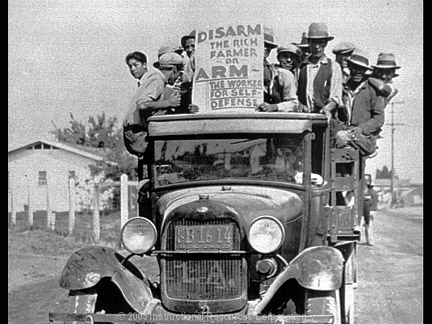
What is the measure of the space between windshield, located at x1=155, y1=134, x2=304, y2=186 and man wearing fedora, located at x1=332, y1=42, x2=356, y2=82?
94.1 inches

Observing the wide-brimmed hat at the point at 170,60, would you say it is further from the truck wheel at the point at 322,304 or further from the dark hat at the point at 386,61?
the truck wheel at the point at 322,304

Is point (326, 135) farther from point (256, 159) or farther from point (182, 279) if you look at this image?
point (182, 279)

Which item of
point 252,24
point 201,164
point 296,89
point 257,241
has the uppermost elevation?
point 252,24

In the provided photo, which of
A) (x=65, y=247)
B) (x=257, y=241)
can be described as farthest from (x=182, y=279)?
(x=65, y=247)


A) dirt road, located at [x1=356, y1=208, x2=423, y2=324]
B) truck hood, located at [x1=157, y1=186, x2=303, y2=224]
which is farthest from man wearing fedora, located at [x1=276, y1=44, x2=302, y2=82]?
dirt road, located at [x1=356, y1=208, x2=423, y2=324]

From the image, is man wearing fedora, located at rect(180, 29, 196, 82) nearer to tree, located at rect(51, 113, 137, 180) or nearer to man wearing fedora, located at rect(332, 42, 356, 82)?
man wearing fedora, located at rect(332, 42, 356, 82)

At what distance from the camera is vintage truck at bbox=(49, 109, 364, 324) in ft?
20.2

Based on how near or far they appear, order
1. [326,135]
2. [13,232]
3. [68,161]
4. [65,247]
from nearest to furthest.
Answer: [326,135], [65,247], [13,232], [68,161]

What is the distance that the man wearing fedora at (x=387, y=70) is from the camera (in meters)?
8.91

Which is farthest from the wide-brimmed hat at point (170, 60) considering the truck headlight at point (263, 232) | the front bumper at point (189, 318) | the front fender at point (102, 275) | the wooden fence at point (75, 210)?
the wooden fence at point (75, 210)

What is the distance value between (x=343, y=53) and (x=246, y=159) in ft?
9.25

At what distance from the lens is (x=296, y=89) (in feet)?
27.7

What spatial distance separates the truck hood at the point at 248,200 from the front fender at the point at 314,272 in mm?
555

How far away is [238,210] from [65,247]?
11.5 metres
